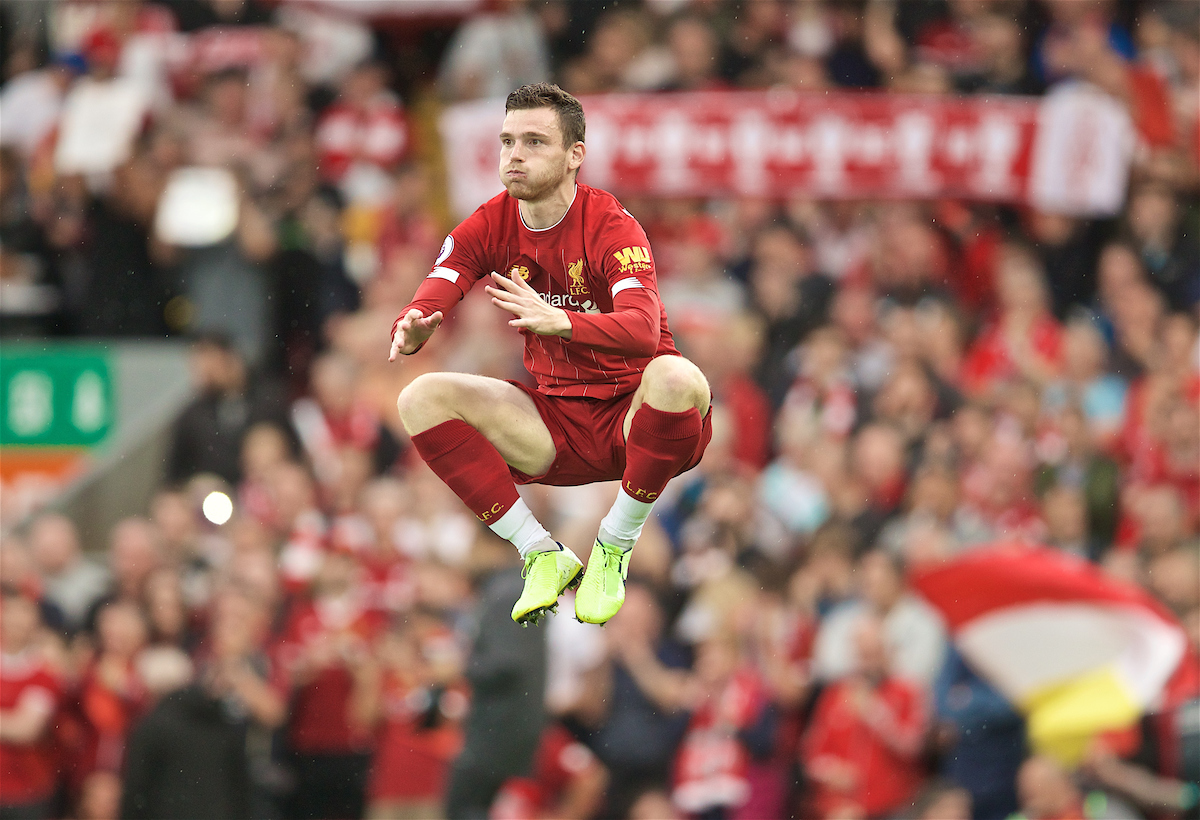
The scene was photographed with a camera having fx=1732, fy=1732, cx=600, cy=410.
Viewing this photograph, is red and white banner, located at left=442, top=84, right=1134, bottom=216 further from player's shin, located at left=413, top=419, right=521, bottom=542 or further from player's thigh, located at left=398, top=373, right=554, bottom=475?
player's shin, located at left=413, top=419, right=521, bottom=542

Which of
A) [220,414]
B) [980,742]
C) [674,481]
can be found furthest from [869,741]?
[220,414]

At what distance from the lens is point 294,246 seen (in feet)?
50.8

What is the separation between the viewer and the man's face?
19.4 feet

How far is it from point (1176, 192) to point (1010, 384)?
2.73 meters

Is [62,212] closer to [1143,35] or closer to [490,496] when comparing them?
[1143,35]

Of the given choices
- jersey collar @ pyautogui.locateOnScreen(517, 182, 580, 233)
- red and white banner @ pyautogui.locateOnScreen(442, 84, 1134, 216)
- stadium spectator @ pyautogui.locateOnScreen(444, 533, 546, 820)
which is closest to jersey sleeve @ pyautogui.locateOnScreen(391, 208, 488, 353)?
jersey collar @ pyautogui.locateOnScreen(517, 182, 580, 233)

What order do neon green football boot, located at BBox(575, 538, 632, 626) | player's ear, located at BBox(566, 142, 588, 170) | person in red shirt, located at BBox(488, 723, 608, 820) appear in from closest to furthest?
player's ear, located at BBox(566, 142, 588, 170) → neon green football boot, located at BBox(575, 538, 632, 626) → person in red shirt, located at BBox(488, 723, 608, 820)

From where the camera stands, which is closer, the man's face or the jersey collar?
the man's face

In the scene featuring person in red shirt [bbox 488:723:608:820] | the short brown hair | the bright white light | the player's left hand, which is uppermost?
the short brown hair

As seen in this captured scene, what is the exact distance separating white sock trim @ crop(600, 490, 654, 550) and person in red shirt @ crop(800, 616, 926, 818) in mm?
6081

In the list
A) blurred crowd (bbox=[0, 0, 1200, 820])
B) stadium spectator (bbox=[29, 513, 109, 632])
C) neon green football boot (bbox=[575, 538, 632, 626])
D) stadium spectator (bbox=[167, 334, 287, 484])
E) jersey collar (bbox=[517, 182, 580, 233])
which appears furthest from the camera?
stadium spectator (bbox=[167, 334, 287, 484])

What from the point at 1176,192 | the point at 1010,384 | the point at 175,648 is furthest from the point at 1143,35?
the point at 175,648

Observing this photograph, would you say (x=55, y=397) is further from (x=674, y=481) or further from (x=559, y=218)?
(x=559, y=218)

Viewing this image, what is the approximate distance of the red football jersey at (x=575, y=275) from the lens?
604cm
